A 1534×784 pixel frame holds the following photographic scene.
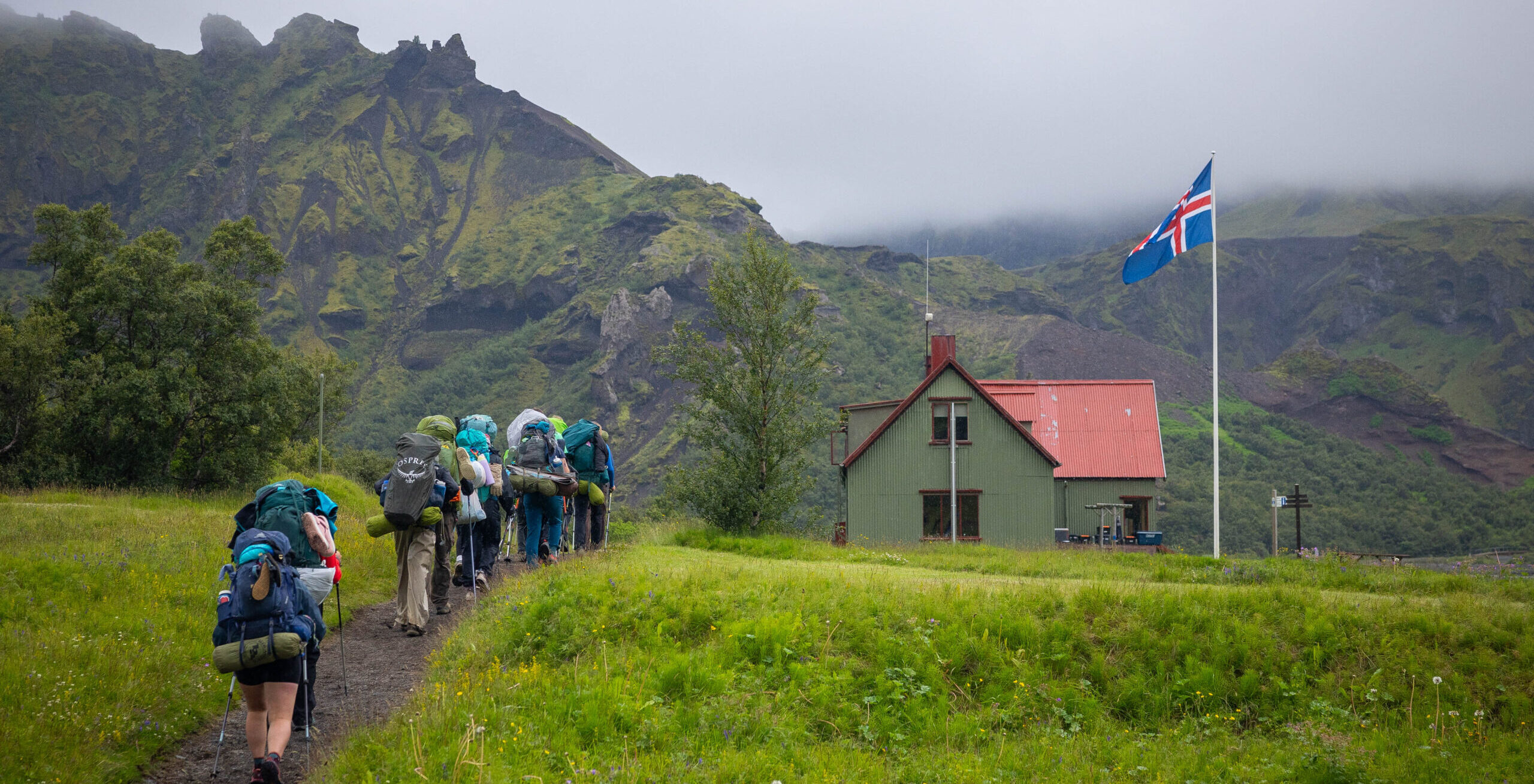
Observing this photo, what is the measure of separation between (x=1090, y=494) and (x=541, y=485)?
1193 inches

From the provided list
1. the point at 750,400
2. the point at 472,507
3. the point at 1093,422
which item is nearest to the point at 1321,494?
the point at 1093,422

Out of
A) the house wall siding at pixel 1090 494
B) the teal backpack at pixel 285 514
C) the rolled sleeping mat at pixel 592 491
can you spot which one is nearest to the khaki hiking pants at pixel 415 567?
the teal backpack at pixel 285 514

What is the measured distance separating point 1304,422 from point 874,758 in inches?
7536

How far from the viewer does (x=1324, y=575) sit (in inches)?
556

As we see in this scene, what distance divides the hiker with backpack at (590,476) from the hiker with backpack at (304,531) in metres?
7.23

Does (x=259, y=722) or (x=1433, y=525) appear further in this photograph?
(x=1433, y=525)

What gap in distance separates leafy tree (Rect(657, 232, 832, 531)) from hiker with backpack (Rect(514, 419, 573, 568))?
773 centimetres

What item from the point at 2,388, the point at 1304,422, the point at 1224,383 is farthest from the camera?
the point at 1224,383

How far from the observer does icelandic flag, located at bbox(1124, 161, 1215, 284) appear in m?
22.4

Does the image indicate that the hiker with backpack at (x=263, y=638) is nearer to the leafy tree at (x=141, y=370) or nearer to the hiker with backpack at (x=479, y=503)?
the hiker with backpack at (x=479, y=503)

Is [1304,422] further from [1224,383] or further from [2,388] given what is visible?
[2,388]

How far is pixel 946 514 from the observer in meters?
35.4

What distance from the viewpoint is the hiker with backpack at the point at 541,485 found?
47.4 ft

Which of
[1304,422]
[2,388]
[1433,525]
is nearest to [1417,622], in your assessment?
[2,388]
